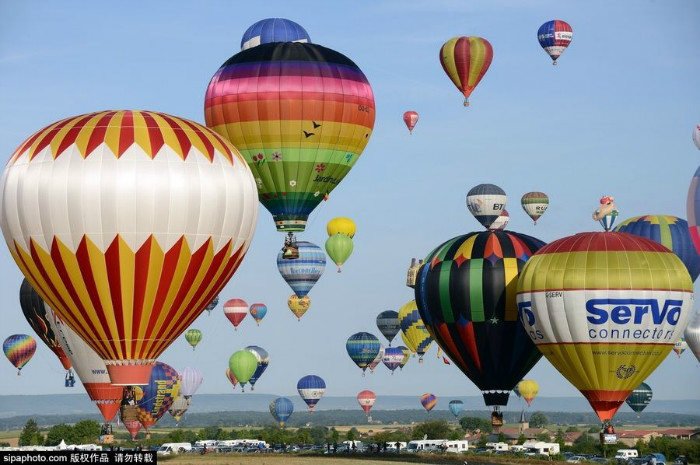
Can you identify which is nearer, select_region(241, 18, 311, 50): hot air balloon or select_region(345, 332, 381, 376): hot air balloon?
select_region(241, 18, 311, 50): hot air balloon

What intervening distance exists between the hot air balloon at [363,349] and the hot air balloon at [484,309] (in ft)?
149

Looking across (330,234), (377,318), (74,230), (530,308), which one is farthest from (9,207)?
(377,318)

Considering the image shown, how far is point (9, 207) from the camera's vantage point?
43938 millimetres

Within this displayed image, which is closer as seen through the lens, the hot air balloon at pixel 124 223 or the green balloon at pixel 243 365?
the hot air balloon at pixel 124 223

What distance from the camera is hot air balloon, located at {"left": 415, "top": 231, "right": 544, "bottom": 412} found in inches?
2146

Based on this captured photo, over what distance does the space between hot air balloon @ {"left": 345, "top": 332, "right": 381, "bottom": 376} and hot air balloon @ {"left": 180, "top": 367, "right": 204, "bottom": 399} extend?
12.0 m

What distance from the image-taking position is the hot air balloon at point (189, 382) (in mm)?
103438

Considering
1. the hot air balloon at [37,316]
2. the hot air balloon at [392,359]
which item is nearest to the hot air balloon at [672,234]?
the hot air balloon at [37,316]

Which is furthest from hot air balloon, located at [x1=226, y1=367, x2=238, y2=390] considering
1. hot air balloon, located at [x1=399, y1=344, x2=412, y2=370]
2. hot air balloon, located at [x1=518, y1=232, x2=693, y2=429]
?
hot air balloon, located at [x1=518, y1=232, x2=693, y2=429]

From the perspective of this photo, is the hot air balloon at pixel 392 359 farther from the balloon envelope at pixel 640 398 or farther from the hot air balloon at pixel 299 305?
the balloon envelope at pixel 640 398

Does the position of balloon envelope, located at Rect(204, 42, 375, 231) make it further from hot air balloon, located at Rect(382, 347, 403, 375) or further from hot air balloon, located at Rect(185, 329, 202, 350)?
hot air balloon, located at Rect(185, 329, 202, 350)

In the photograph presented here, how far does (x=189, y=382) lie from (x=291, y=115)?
180 ft

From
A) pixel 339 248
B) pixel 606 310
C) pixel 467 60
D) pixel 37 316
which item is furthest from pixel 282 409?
pixel 606 310

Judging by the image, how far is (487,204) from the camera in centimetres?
6294
